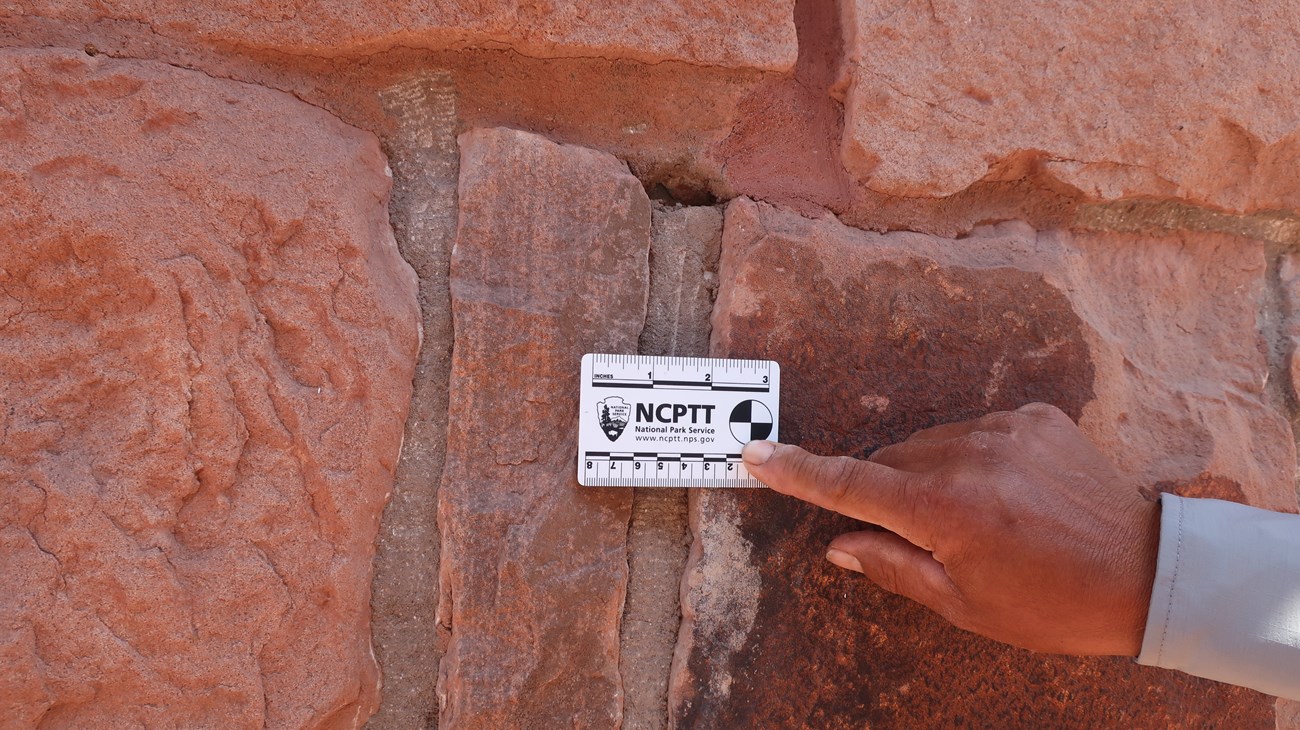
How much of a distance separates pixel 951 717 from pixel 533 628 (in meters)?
0.59

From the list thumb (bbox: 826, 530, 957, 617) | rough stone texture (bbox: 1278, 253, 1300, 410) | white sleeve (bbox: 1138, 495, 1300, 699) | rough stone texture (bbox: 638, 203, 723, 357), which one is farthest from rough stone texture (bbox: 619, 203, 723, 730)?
rough stone texture (bbox: 1278, 253, 1300, 410)

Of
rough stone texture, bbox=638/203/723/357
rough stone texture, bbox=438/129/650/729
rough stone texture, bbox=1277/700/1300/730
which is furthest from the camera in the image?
rough stone texture, bbox=1277/700/1300/730

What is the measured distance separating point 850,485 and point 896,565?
133 millimetres

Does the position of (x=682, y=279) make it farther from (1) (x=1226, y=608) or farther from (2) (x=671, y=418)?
(1) (x=1226, y=608)

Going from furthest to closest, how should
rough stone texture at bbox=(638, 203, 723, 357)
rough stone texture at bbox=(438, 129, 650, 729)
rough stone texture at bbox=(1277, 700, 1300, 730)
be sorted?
rough stone texture at bbox=(1277, 700, 1300, 730) < rough stone texture at bbox=(638, 203, 723, 357) < rough stone texture at bbox=(438, 129, 650, 729)

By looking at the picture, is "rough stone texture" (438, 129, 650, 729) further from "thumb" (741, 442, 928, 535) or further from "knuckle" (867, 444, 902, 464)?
"knuckle" (867, 444, 902, 464)

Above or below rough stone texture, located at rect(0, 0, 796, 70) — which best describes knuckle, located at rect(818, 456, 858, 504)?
below

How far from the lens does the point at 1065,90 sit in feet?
3.84

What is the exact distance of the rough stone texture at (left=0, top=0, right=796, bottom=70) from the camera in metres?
0.98

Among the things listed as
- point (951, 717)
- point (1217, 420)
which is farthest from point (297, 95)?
point (1217, 420)

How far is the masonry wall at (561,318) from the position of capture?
92 cm

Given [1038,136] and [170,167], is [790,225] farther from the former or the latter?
[170,167]

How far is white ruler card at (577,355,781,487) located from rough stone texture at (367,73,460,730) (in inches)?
8.2

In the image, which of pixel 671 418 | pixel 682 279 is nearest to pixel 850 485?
pixel 671 418
